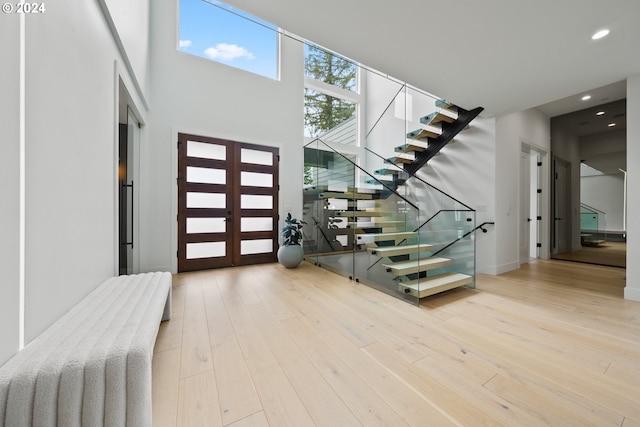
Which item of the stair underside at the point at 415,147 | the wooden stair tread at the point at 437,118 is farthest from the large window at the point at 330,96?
the wooden stair tread at the point at 437,118

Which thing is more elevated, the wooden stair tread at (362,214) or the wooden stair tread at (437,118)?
the wooden stair tread at (437,118)

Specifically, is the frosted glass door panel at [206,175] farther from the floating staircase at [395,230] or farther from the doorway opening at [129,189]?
the floating staircase at [395,230]

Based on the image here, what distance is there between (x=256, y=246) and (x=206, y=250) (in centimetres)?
90

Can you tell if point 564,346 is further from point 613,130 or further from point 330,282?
point 613,130

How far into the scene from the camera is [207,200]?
14.1ft

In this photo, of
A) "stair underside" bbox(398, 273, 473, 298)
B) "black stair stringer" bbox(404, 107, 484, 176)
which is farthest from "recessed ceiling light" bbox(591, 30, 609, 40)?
"stair underside" bbox(398, 273, 473, 298)

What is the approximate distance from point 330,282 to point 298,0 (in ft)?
10.5

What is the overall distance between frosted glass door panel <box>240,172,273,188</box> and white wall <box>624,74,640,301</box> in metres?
5.17

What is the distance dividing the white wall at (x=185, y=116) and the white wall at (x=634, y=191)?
4863 mm

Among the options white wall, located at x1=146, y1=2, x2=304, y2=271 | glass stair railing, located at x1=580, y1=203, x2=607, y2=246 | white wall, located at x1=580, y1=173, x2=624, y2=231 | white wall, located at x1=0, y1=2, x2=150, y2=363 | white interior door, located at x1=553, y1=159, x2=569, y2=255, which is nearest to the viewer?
white wall, located at x1=0, y1=2, x2=150, y2=363

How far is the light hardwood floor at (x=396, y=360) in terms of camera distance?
4.02ft

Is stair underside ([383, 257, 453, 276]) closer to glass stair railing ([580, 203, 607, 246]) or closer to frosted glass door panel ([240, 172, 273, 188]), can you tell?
frosted glass door panel ([240, 172, 273, 188])

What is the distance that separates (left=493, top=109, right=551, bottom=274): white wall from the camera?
400cm

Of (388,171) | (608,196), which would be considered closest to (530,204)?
(388,171)
